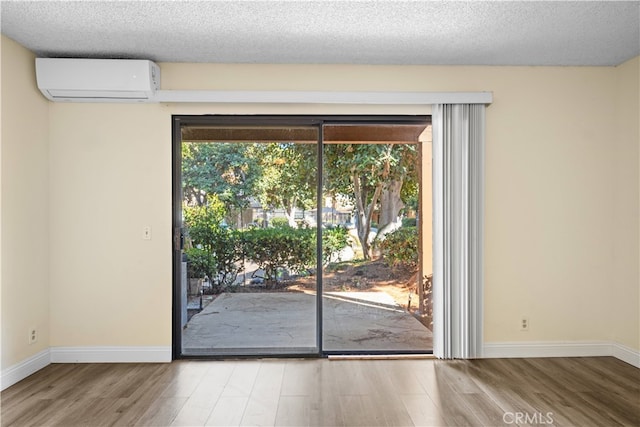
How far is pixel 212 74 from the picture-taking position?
3.78m

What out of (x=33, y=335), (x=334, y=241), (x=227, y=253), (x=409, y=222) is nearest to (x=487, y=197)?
(x=409, y=222)

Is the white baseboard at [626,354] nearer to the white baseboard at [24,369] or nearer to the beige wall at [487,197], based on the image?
the beige wall at [487,197]

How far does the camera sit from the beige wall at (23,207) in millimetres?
3230

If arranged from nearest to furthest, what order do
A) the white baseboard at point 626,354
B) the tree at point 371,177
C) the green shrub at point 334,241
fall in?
the white baseboard at point 626,354 < the green shrub at point 334,241 < the tree at point 371,177

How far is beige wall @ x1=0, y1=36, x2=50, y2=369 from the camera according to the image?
3.23 metres

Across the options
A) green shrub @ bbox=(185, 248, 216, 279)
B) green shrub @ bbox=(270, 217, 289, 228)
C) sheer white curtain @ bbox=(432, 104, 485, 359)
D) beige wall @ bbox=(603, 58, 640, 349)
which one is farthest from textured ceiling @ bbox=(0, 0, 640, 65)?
green shrub @ bbox=(185, 248, 216, 279)

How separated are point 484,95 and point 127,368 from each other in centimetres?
368

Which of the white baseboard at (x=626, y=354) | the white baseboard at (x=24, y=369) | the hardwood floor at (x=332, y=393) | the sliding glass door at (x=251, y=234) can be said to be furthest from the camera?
the sliding glass door at (x=251, y=234)

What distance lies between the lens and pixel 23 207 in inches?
134

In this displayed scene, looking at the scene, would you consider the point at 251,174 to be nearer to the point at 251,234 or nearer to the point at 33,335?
the point at 251,234

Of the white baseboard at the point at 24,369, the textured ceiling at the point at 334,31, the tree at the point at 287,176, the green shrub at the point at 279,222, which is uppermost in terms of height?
the textured ceiling at the point at 334,31

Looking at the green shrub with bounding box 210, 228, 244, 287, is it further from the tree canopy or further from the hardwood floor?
the hardwood floor

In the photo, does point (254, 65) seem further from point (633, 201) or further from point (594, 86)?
point (633, 201)

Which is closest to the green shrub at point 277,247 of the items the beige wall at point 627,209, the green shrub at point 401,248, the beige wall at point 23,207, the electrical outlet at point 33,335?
the green shrub at point 401,248
